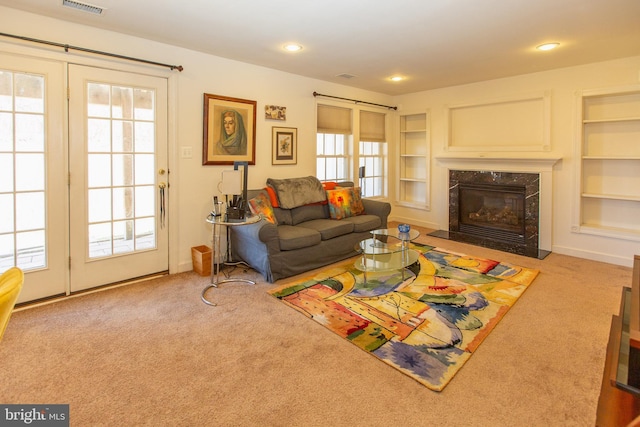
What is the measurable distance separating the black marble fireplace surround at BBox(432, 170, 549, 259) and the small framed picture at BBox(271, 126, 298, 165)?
2.61 metres

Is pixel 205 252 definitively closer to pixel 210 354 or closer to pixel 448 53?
pixel 210 354

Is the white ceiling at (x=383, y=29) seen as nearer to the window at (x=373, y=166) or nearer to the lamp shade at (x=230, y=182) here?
the lamp shade at (x=230, y=182)

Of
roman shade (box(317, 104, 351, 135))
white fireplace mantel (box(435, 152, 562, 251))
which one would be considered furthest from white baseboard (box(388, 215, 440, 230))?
roman shade (box(317, 104, 351, 135))

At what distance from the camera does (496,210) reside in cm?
525

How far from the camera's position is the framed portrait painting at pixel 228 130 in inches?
154

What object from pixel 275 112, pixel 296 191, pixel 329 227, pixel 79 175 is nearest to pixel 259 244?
pixel 329 227

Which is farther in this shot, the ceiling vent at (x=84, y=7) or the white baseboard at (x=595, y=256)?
the white baseboard at (x=595, y=256)

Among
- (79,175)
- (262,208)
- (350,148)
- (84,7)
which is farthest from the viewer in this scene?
(350,148)

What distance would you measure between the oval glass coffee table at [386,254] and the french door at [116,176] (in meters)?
2.13

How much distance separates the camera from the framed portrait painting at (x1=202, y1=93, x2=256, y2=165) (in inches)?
154

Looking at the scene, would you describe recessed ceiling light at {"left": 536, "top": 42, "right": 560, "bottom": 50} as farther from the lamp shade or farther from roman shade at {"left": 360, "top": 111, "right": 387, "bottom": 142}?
the lamp shade

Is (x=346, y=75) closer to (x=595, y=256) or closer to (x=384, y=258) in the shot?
(x=384, y=258)

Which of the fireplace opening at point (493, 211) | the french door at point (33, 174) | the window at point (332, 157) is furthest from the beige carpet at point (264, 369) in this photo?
the window at point (332, 157)

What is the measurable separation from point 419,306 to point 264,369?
1445 mm
